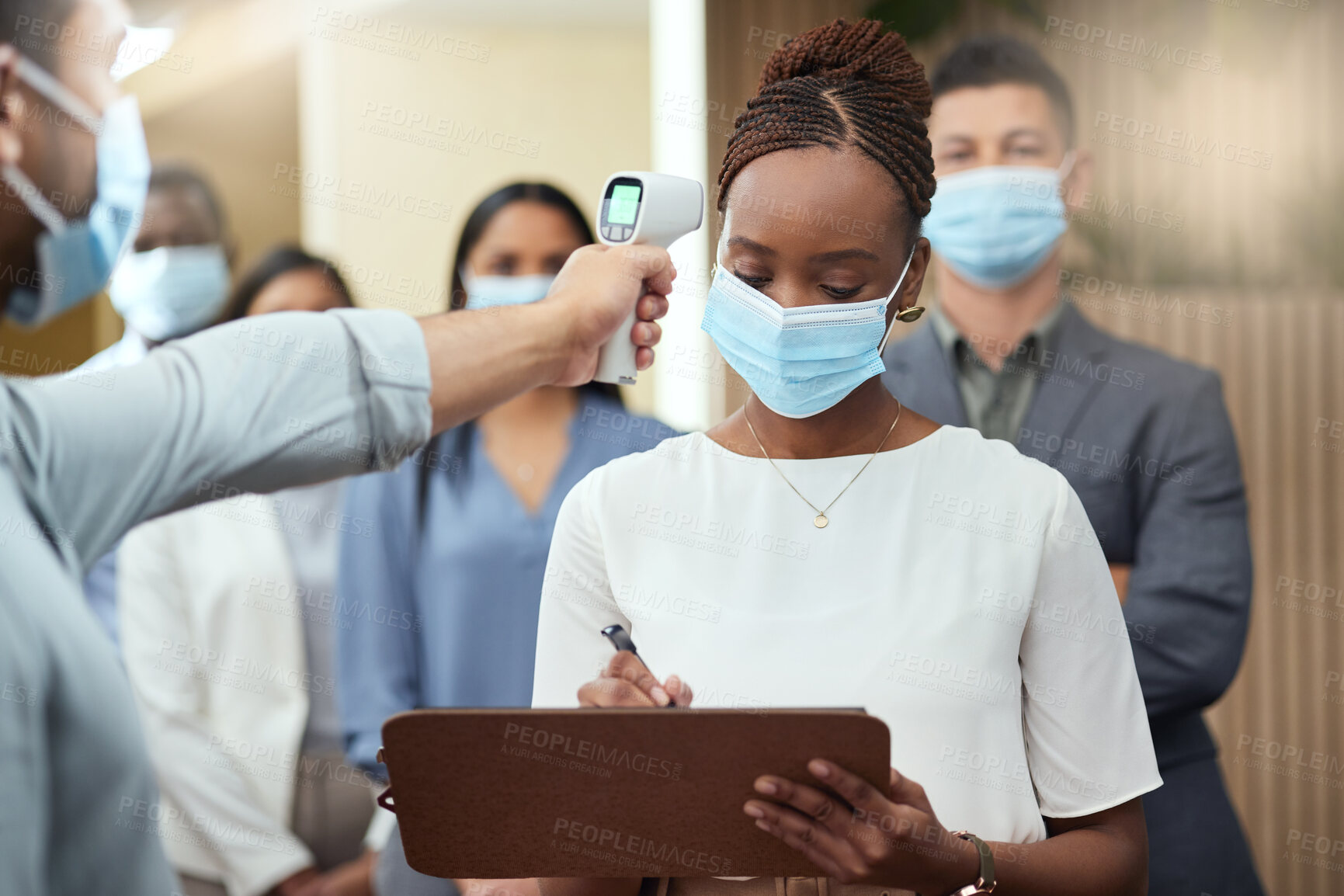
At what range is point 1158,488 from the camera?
189 cm

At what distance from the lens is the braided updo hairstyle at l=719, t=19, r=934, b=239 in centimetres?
124

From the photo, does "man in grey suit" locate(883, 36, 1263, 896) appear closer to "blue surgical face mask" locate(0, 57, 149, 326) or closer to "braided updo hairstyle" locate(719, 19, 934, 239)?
"braided updo hairstyle" locate(719, 19, 934, 239)

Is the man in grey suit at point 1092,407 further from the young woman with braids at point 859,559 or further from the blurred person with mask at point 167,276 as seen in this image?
the blurred person with mask at point 167,276

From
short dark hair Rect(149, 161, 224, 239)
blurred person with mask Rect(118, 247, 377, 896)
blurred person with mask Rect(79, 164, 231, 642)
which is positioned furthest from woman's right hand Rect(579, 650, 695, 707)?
short dark hair Rect(149, 161, 224, 239)

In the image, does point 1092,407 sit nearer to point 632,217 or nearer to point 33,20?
point 632,217

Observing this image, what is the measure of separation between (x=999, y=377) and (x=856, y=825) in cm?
119

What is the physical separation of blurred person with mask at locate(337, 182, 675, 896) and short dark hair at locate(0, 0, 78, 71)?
3.57ft

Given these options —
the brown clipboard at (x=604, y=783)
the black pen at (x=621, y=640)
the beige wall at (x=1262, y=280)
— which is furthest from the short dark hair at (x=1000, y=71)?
the brown clipboard at (x=604, y=783)

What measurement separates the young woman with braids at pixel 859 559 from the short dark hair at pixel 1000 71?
84cm

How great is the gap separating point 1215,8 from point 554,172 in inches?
74.9

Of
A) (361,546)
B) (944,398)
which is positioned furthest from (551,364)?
(361,546)

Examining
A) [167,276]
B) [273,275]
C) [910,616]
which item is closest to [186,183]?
[167,276]

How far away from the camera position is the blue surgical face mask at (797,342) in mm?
1242

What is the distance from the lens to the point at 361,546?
2.31 meters
